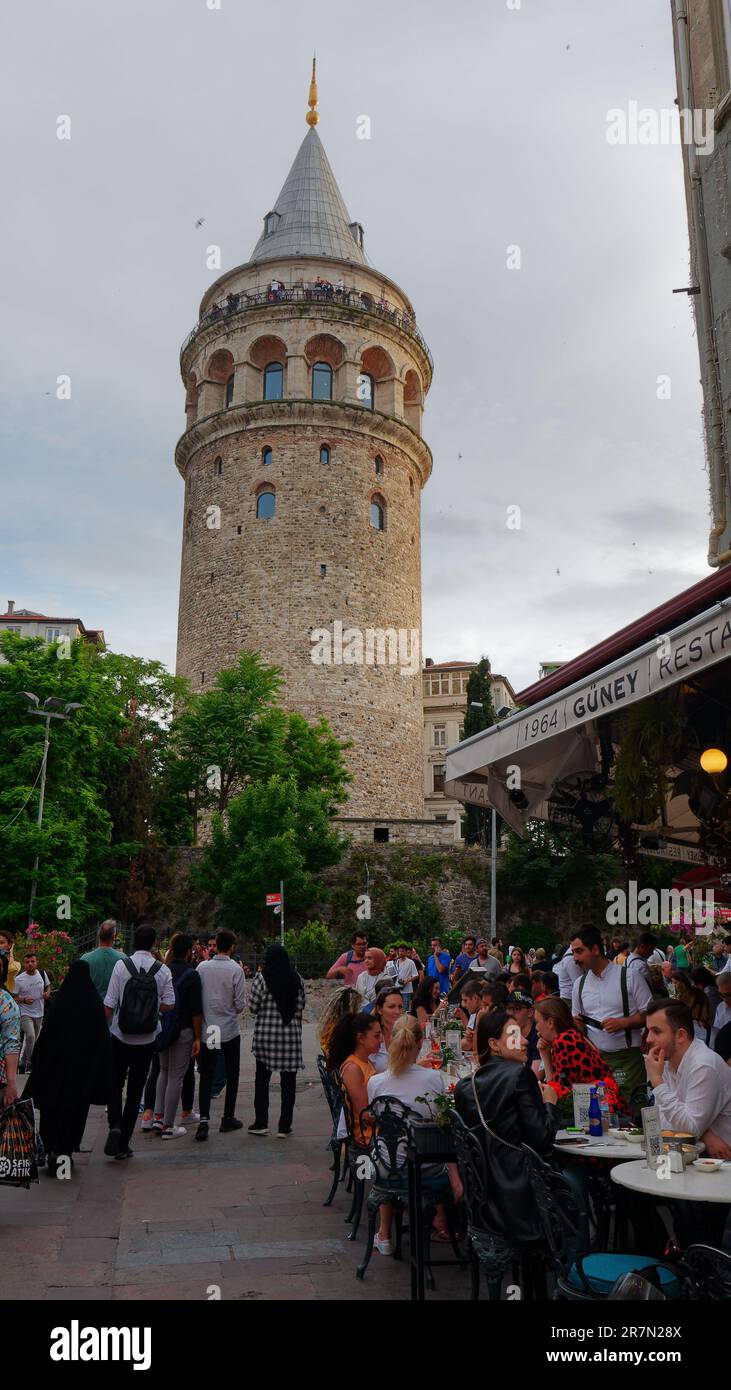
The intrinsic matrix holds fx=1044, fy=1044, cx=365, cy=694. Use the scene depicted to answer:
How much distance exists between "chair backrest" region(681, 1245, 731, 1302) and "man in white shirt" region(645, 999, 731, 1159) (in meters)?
1.31

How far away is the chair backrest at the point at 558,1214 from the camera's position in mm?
3449

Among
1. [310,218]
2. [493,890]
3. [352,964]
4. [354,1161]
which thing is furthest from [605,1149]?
[310,218]

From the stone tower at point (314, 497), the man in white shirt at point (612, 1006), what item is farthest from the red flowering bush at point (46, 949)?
the stone tower at point (314, 497)

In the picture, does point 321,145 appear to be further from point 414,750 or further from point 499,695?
point 499,695

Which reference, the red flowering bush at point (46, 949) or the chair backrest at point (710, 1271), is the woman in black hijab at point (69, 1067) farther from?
the red flowering bush at point (46, 949)

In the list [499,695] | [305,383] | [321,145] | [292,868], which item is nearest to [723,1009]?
[292,868]

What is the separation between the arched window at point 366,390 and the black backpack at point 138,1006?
34.6 meters

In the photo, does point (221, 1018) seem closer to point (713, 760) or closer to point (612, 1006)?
point (612, 1006)

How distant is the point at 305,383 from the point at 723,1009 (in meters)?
34.5

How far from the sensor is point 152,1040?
7.69m

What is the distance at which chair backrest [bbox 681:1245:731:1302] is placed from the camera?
279 cm

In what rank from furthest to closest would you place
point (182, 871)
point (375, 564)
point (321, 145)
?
point (321, 145)
point (375, 564)
point (182, 871)

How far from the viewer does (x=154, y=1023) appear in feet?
25.0

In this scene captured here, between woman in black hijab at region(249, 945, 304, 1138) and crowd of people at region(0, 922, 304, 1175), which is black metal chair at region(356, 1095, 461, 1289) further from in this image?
woman in black hijab at region(249, 945, 304, 1138)
